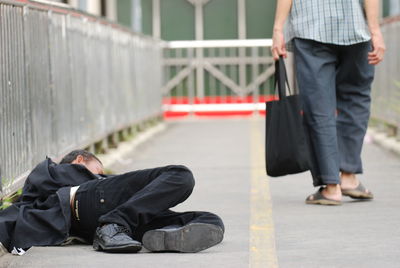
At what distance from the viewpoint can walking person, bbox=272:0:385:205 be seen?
817 centimetres

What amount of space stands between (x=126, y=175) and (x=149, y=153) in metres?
6.91

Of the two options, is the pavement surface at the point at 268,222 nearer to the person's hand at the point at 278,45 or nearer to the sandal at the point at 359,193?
the sandal at the point at 359,193

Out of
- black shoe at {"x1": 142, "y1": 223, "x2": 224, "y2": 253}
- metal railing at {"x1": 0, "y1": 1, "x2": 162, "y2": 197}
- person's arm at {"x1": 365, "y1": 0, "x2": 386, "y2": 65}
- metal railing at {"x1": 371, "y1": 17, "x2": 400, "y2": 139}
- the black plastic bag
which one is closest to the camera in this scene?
black shoe at {"x1": 142, "y1": 223, "x2": 224, "y2": 253}

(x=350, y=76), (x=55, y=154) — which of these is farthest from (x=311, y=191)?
(x=55, y=154)

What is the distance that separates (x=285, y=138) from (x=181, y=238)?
7.00 ft

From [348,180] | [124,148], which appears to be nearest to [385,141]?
[124,148]

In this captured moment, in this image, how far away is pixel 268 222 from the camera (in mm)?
7402

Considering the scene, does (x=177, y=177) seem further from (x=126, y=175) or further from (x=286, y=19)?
(x=286, y=19)

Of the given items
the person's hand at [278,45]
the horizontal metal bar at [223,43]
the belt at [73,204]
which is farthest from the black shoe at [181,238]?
the horizontal metal bar at [223,43]

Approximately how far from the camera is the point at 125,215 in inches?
241

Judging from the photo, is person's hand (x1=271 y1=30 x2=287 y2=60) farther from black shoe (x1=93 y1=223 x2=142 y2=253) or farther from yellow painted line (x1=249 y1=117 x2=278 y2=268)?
black shoe (x1=93 y1=223 x2=142 y2=253)

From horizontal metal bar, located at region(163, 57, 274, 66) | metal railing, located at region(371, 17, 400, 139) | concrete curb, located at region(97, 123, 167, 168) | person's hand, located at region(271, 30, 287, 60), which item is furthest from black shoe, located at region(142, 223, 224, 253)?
horizontal metal bar, located at region(163, 57, 274, 66)

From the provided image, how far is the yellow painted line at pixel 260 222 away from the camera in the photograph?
6.01 m

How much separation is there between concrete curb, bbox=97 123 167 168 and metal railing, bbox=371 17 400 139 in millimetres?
2820
